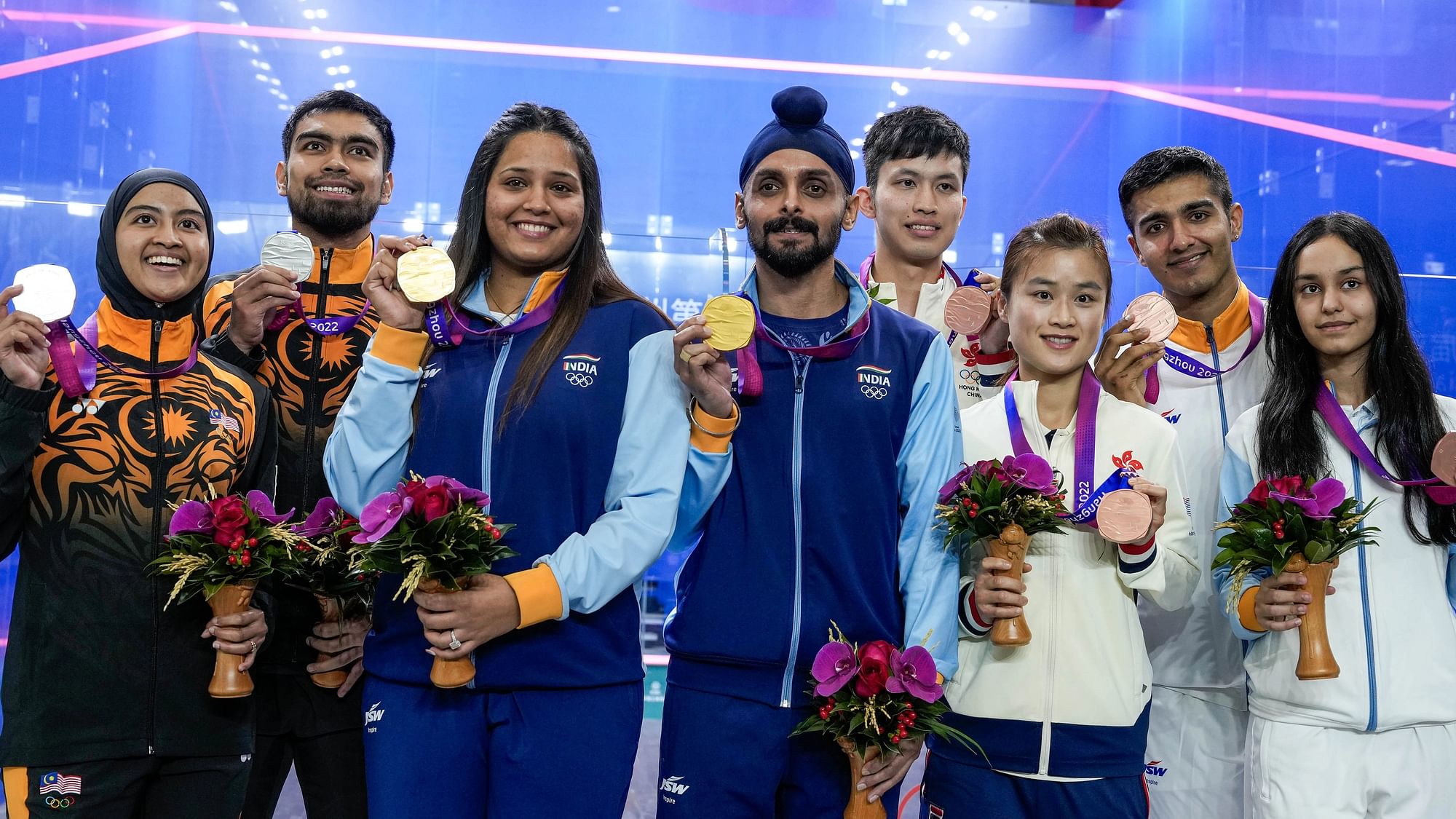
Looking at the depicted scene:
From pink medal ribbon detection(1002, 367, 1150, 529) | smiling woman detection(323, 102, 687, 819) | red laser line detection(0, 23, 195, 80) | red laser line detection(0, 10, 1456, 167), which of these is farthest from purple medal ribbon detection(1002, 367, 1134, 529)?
red laser line detection(0, 23, 195, 80)

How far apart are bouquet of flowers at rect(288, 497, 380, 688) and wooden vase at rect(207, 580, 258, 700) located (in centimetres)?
13

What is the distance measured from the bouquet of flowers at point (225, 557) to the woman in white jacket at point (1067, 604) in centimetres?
158

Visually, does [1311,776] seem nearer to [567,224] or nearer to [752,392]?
[752,392]

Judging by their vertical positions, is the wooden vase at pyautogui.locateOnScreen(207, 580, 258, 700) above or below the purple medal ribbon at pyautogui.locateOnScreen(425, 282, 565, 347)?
below

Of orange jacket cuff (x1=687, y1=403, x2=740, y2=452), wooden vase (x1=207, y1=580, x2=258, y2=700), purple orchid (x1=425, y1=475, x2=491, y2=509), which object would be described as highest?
orange jacket cuff (x1=687, y1=403, x2=740, y2=452)

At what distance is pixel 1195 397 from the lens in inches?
127

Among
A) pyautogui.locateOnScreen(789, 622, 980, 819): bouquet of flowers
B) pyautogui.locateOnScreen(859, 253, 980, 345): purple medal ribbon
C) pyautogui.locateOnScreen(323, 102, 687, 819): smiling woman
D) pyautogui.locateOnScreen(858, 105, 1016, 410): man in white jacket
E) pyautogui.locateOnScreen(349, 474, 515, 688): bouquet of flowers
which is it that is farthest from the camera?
pyautogui.locateOnScreen(859, 253, 980, 345): purple medal ribbon

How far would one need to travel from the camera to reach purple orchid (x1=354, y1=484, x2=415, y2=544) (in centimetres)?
203

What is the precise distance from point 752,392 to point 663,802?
93 centimetres

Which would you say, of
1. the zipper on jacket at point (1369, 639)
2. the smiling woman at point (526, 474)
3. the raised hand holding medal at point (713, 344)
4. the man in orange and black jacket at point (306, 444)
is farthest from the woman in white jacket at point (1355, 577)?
the man in orange and black jacket at point (306, 444)

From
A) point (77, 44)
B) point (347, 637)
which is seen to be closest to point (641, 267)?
point (77, 44)

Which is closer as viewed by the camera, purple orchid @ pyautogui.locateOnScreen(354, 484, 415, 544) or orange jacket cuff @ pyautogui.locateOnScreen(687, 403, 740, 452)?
purple orchid @ pyautogui.locateOnScreen(354, 484, 415, 544)

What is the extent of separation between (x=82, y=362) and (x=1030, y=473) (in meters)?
2.17

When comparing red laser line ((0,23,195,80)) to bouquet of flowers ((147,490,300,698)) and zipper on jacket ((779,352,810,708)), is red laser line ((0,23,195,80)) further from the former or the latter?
zipper on jacket ((779,352,810,708))
